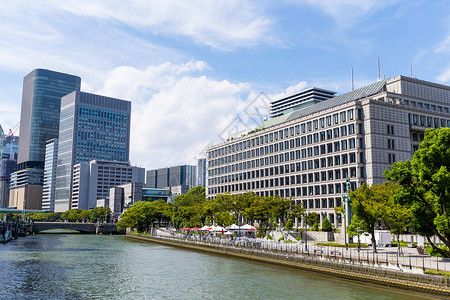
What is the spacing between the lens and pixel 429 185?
45.7 metres

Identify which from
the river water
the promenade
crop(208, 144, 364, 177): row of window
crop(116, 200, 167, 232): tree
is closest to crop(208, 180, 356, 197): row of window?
crop(208, 144, 364, 177): row of window

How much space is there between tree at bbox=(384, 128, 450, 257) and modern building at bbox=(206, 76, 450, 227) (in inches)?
2274

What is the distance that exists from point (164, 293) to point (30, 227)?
161258 mm

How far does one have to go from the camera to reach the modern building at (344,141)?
106m

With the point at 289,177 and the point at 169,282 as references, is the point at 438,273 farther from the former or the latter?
the point at 289,177

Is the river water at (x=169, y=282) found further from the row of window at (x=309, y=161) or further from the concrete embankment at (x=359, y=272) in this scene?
the row of window at (x=309, y=161)

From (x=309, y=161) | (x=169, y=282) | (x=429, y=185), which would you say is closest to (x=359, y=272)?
(x=429, y=185)

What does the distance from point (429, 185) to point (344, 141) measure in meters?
66.5

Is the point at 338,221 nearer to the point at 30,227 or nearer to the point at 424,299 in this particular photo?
the point at 424,299

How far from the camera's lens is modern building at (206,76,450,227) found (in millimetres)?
106500

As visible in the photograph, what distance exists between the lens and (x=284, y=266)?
57688 millimetres

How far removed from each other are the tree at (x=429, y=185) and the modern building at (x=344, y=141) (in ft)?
189

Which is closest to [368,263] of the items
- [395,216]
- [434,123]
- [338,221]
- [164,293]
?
[395,216]

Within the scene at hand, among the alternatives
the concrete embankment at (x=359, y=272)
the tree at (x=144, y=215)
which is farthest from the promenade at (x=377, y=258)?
the tree at (x=144, y=215)
